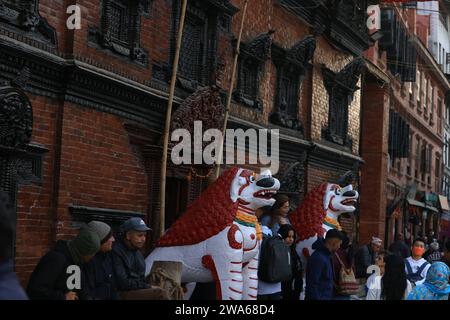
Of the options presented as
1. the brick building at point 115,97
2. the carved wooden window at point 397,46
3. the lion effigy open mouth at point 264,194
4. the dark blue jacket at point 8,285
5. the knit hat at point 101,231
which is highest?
the carved wooden window at point 397,46

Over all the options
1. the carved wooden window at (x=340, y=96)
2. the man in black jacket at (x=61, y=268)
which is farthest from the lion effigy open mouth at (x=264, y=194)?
the carved wooden window at (x=340, y=96)

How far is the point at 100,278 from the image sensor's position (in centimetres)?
713

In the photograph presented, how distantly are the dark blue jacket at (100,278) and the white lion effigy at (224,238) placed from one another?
56.8 inches

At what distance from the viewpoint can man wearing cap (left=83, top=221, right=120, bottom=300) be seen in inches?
275

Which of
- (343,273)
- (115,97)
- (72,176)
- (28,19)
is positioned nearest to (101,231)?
(72,176)

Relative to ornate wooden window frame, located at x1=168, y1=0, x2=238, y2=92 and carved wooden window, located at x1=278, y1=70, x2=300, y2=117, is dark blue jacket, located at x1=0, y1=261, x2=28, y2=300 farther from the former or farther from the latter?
carved wooden window, located at x1=278, y1=70, x2=300, y2=117

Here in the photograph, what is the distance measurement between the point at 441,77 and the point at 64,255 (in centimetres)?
3591

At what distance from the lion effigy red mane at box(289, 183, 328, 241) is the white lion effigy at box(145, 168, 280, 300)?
2465mm

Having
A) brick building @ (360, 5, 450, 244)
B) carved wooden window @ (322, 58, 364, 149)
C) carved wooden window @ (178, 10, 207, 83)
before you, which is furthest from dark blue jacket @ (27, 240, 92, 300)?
brick building @ (360, 5, 450, 244)

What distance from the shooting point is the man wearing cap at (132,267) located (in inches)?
292

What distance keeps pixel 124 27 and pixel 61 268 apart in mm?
5868

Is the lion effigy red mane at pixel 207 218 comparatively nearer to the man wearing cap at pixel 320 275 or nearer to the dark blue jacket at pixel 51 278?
the man wearing cap at pixel 320 275

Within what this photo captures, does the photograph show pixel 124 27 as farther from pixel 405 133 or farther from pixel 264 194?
pixel 405 133
